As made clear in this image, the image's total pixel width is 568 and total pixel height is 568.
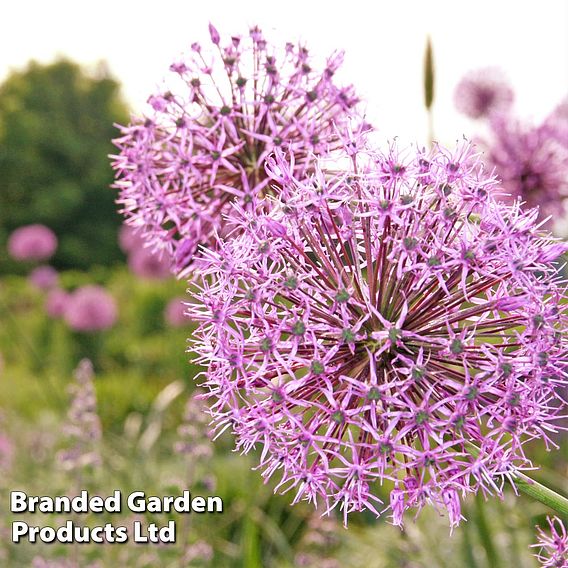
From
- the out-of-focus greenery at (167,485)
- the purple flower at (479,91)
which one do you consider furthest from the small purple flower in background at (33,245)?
the purple flower at (479,91)

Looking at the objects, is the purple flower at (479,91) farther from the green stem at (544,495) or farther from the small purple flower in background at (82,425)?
the green stem at (544,495)

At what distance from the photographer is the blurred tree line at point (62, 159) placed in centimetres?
3688

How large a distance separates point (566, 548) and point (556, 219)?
2585 mm

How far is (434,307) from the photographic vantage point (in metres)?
1.65

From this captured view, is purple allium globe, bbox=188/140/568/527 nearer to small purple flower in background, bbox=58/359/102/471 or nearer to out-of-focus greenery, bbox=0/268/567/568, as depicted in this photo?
out-of-focus greenery, bbox=0/268/567/568

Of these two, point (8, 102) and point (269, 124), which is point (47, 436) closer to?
point (269, 124)

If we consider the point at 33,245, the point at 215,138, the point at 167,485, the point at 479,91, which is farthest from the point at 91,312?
the point at 215,138

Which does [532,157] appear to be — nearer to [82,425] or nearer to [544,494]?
[82,425]

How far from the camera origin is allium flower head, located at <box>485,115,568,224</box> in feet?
12.6

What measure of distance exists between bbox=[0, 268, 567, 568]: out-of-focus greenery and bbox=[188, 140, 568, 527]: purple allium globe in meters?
0.96

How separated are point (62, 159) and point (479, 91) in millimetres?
34617

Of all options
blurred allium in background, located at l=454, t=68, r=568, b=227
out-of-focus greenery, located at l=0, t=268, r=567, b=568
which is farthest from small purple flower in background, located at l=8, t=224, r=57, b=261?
blurred allium in background, located at l=454, t=68, r=568, b=227

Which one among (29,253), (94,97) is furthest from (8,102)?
(29,253)

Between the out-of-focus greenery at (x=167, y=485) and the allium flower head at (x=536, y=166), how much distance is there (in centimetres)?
136
